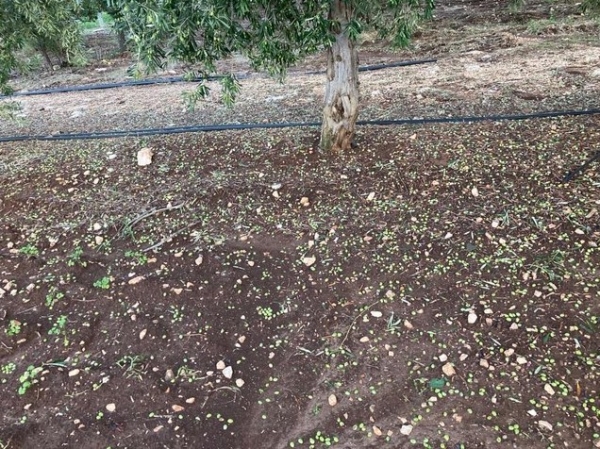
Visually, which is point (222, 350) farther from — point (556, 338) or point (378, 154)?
point (378, 154)

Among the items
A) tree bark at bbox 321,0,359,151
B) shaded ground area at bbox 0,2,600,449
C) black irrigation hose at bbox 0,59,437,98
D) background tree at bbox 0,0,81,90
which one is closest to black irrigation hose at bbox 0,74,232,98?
black irrigation hose at bbox 0,59,437,98

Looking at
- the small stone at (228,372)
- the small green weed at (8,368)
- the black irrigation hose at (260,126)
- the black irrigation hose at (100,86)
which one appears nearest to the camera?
the small stone at (228,372)

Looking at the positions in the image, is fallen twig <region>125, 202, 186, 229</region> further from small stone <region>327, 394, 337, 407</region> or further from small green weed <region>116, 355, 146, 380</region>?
small stone <region>327, 394, 337, 407</region>

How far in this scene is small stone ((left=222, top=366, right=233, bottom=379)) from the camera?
2502 millimetres

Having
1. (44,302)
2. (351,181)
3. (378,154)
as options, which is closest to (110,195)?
(44,302)

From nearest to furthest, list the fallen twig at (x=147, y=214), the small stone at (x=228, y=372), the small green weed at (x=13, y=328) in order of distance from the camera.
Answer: the small stone at (x=228, y=372)
the small green weed at (x=13, y=328)
the fallen twig at (x=147, y=214)

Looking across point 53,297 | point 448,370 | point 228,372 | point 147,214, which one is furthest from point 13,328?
point 448,370

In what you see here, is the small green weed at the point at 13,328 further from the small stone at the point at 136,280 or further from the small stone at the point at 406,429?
the small stone at the point at 406,429

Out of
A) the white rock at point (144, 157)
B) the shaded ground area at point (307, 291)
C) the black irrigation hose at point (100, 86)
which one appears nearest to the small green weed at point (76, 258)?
the shaded ground area at point (307, 291)

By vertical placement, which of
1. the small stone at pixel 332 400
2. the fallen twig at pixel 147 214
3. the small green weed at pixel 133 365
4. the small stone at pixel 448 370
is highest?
the fallen twig at pixel 147 214

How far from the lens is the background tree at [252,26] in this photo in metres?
2.43

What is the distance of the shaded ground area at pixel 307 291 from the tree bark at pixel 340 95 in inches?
6.7

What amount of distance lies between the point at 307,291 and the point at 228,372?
0.71 meters

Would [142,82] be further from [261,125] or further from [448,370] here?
[448,370]
